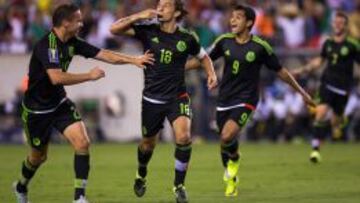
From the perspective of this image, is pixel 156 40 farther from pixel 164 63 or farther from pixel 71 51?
pixel 71 51

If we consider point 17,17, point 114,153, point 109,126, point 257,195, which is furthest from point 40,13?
point 257,195

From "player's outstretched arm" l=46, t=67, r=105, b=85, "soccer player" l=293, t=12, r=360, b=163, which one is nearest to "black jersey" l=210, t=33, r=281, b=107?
"player's outstretched arm" l=46, t=67, r=105, b=85

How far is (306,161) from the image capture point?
21312 mm

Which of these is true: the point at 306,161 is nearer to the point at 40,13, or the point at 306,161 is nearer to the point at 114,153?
the point at 114,153

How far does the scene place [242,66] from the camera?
15.9 metres

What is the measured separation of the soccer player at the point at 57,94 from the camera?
1267cm

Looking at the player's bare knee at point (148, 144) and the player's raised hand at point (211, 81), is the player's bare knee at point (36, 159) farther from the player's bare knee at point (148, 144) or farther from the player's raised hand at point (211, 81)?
the player's raised hand at point (211, 81)

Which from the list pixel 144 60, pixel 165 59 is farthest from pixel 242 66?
pixel 144 60

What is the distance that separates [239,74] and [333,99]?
6.64 meters

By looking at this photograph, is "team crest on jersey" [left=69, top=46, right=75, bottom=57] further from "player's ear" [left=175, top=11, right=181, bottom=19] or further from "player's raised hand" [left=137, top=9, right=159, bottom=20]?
"player's ear" [left=175, top=11, right=181, bottom=19]

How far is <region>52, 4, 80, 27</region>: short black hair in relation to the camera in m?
12.8

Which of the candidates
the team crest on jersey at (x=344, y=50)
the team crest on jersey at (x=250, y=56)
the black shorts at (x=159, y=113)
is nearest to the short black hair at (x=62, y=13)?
the black shorts at (x=159, y=113)

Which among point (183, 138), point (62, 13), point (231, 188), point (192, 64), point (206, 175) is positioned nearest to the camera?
point (62, 13)

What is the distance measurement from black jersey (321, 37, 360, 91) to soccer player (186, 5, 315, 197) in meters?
5.74
